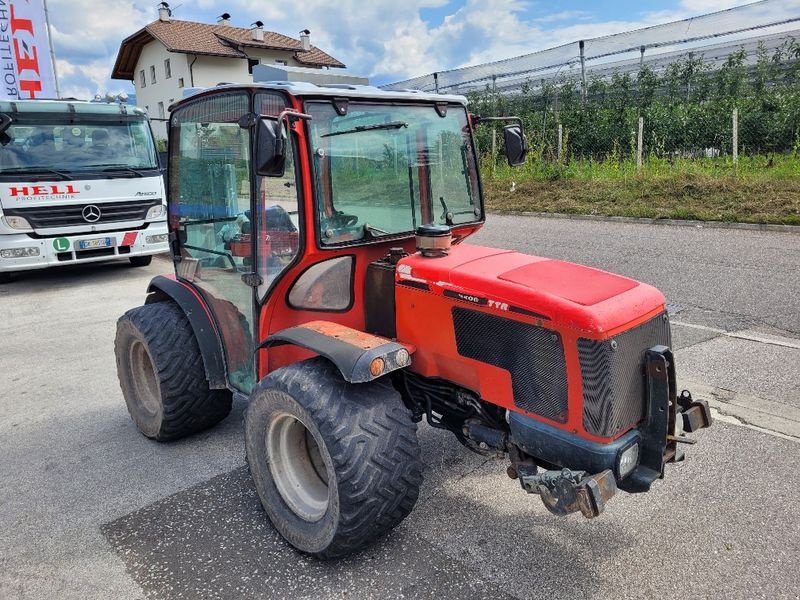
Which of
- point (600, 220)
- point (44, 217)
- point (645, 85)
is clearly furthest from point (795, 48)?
point (44, 217)

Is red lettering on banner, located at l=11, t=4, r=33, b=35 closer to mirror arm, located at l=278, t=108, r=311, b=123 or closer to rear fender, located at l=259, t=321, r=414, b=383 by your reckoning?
mirror arm, located at l=278, t=108, r=311, b=123

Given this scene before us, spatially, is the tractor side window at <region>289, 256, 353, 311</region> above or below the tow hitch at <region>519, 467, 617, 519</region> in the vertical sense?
above

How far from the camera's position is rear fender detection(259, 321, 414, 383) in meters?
2.50

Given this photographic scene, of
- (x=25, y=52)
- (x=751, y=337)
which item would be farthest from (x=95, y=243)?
(x=751, y=337)

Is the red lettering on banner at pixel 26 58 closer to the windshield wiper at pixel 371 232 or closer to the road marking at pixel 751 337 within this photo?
the windshield wiper at pixel 371 232

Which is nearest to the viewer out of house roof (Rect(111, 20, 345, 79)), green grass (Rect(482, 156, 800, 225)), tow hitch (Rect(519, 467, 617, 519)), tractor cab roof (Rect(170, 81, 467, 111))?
tow hitch (Rect(519, 467, 617, 519))

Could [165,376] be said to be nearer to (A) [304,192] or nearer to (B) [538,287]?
(A) [304,192]

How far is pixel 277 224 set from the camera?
3.01m

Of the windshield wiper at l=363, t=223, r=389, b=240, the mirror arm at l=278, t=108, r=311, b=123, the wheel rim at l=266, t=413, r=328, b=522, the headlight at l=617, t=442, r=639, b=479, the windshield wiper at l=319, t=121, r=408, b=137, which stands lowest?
the wheel rim at l=266, t=413, r=328, b=522

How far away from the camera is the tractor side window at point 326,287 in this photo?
2994mm

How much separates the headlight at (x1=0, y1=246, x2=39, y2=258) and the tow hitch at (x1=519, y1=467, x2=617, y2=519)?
7893mm

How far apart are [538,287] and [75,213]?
7.61 meters

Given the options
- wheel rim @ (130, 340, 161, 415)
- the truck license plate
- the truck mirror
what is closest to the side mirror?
the truck mirror

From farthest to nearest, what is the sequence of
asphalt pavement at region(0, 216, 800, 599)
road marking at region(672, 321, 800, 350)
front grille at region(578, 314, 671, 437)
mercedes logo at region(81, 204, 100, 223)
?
mercedes logo at region(81, 204, 100, 223) → road marking at region(672, 321, 800, 350) → asphalt pavement at region(0, 216, 800, 599) → front grille at region(578, 314, 671, 437)
